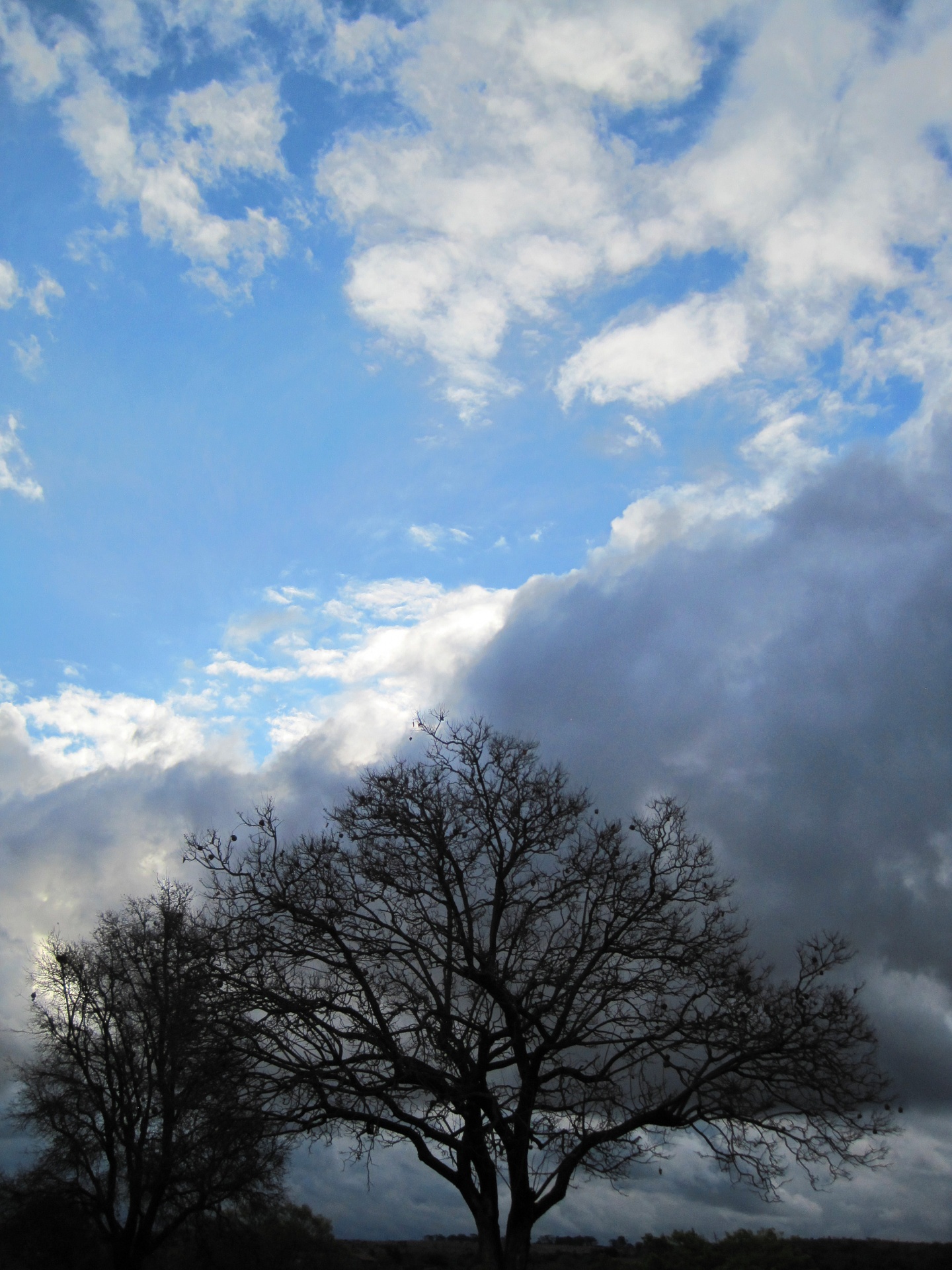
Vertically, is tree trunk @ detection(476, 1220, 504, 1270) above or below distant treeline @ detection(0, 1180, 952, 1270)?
above

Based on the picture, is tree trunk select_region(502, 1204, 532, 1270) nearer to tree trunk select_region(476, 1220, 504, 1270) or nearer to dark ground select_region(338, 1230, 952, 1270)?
tree trunk select_region(476, 1220, 504, 1270)

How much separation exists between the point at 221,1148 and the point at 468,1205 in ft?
13.9

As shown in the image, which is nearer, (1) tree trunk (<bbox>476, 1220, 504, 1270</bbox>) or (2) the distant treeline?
(1) tree trunk (<bbox>476, 1220, 504, 1270</bbox>)

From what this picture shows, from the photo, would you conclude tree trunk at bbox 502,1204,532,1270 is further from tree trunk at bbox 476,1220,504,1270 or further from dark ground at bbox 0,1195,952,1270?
dark ground at bbox 0,1195,952,1270

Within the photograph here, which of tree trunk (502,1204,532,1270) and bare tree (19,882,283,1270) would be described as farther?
bare tree (19,882,283,1270)

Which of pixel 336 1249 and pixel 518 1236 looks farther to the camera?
pixel 336 1249

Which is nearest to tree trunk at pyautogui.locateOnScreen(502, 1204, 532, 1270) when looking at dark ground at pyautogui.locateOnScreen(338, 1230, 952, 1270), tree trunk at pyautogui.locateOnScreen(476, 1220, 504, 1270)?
tree trunk at pyautogui.locateOnScreen(476, 1220, 504, 1270)

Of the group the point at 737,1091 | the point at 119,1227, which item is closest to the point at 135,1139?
the point at 119,1227

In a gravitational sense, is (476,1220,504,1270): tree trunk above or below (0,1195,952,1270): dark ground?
above

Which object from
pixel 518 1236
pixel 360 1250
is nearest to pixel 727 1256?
pixel 518 1236

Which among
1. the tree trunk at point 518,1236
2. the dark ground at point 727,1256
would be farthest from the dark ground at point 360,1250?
the tree trunk at point 518,1236

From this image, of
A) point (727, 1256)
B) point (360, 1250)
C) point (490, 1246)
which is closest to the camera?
point (490, 1246)

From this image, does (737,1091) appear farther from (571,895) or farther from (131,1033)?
(131,1033)

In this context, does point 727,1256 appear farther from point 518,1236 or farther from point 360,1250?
point 360,1250
